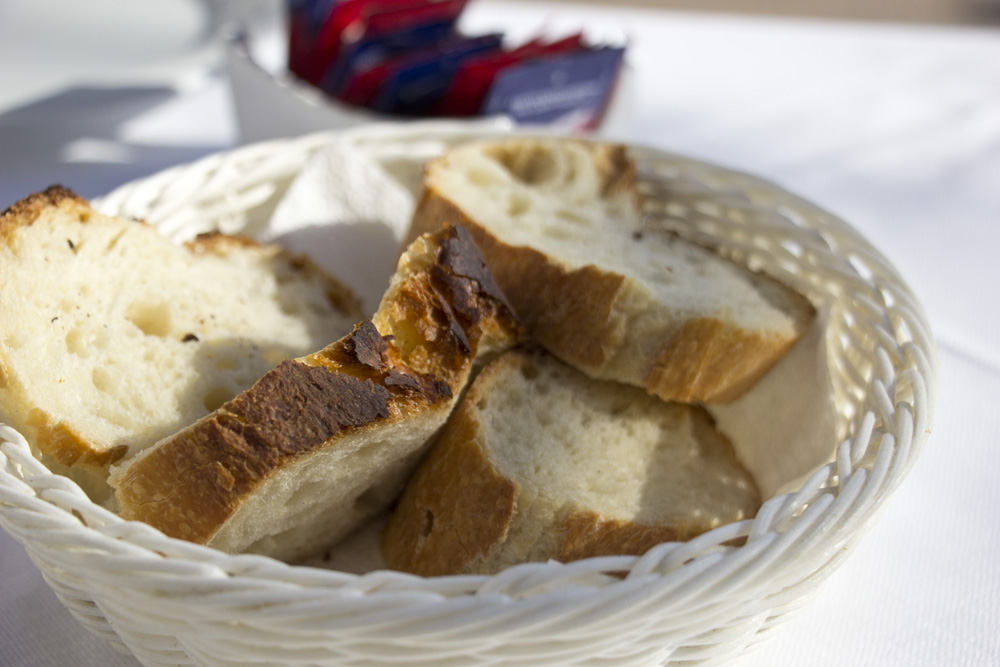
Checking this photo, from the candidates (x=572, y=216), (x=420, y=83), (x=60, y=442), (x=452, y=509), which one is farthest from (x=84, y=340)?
(x=420, y=83)

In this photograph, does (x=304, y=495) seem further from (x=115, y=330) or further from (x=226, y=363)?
(x=115, y=330)

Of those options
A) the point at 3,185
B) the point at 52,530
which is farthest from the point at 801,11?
the point at 52,530

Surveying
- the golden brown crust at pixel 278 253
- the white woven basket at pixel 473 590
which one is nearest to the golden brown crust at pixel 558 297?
the golden brown crust at pixel 278 253

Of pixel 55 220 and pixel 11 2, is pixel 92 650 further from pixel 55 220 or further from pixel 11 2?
pixel 11 2

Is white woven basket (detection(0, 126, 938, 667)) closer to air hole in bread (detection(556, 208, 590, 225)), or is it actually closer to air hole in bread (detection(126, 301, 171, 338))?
air hole in bread (detection(126, 301, 171, 338))

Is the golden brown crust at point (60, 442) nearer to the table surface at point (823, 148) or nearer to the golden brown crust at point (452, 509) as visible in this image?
the table surface at point (823, 148)

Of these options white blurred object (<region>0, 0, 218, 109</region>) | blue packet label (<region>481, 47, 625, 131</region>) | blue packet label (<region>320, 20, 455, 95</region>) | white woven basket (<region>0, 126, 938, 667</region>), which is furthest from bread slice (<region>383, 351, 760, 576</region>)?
white blurred object (<region>0, 0, 218, 109</region>)
